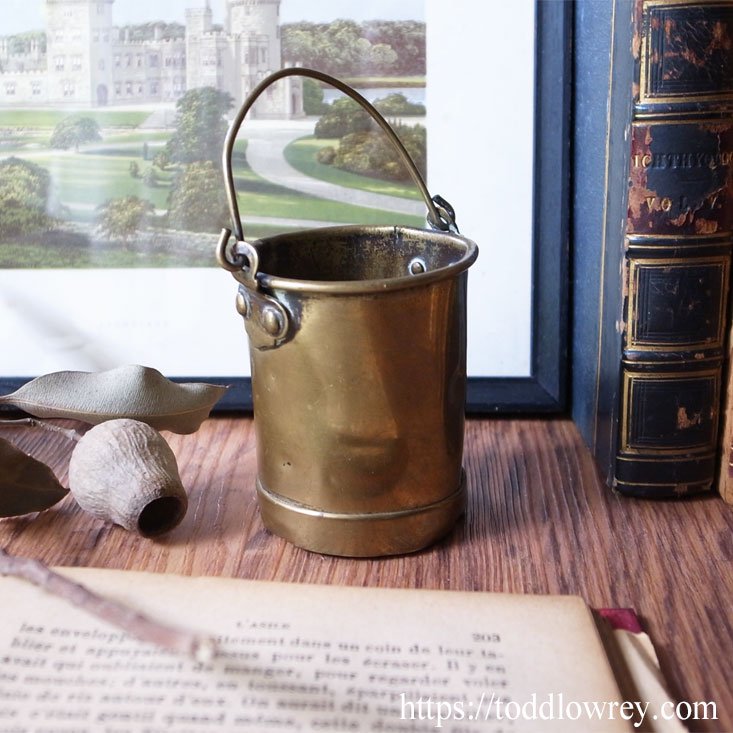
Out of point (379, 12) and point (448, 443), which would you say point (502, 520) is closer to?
point (448, 443)

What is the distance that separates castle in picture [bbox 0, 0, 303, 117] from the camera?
97cm

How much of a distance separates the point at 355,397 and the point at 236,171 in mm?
386

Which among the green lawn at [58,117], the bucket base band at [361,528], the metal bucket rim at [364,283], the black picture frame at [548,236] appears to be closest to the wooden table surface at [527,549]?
the bucket base band at [361,528]

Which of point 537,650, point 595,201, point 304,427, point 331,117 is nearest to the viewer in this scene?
point 537,650

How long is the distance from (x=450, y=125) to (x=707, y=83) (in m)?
0.29

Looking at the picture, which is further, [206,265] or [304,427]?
[206,265]

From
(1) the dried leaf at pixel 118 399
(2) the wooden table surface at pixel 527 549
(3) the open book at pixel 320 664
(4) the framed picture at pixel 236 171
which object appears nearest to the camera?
(3) the open book at pixel 320 664

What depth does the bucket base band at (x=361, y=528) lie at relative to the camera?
2.45 ft

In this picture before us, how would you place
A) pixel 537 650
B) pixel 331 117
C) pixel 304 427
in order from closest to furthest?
1. pixel 537 650
2. pixel 304 427
3. pixel 331 117

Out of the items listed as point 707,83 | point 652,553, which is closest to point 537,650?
point 652,553

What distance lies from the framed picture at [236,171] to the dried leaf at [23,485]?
254 millimetres

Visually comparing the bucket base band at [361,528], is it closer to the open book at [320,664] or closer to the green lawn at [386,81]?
the open book at [320,664]

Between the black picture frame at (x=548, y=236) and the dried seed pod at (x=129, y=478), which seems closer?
the dried seed pod at (x=129, y=478)

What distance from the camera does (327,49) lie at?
38.4 inches
